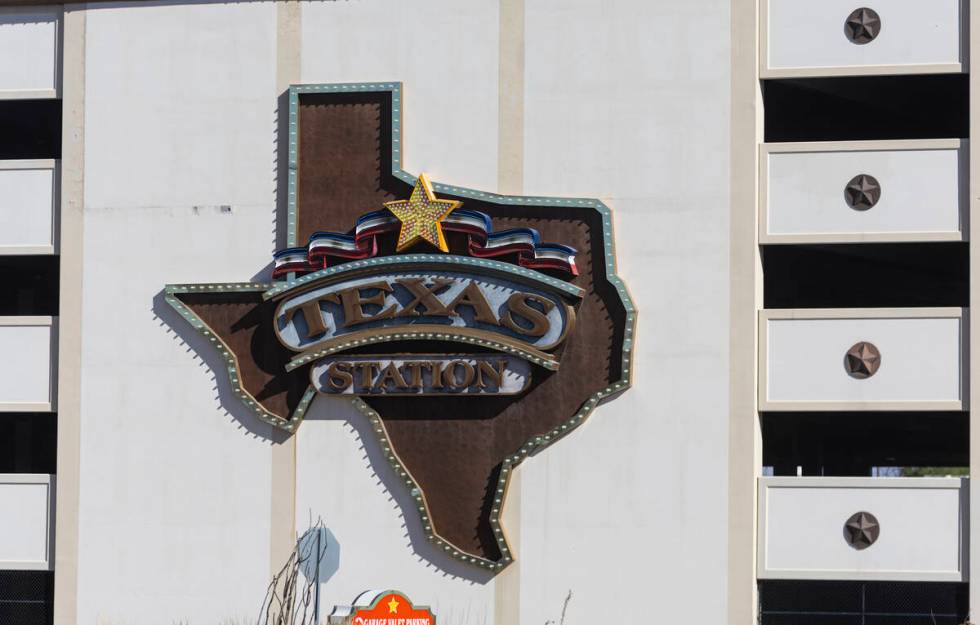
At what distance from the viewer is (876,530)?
28.7 meters

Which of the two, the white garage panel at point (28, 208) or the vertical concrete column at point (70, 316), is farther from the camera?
the white garage panel at point (28, 208)

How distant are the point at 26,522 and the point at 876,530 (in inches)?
591

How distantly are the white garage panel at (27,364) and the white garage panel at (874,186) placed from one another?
13.0m

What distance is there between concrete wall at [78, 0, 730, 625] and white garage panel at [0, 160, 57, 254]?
94 cm

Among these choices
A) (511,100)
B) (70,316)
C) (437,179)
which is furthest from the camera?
(70,316)

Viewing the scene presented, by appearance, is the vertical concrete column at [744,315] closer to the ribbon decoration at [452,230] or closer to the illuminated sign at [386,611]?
the ribbon decoration at [452,230]

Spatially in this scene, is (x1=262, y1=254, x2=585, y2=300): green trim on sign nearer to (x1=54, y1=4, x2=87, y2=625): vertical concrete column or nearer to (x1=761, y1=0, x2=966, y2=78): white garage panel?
(x1=54, y1=4, x2=87, y2=625): vertical concrete column

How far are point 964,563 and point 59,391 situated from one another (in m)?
16.0

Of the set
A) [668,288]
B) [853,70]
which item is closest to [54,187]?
[668,288]

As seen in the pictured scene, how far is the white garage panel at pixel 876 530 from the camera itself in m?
28.6

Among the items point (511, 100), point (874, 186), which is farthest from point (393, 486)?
point (874, 186)

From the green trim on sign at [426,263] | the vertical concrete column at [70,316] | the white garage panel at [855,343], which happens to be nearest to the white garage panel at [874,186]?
the white garage panel at [855,343]

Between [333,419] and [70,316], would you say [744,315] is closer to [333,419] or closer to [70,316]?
[333,419]

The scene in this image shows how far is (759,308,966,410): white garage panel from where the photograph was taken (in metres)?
28.8
